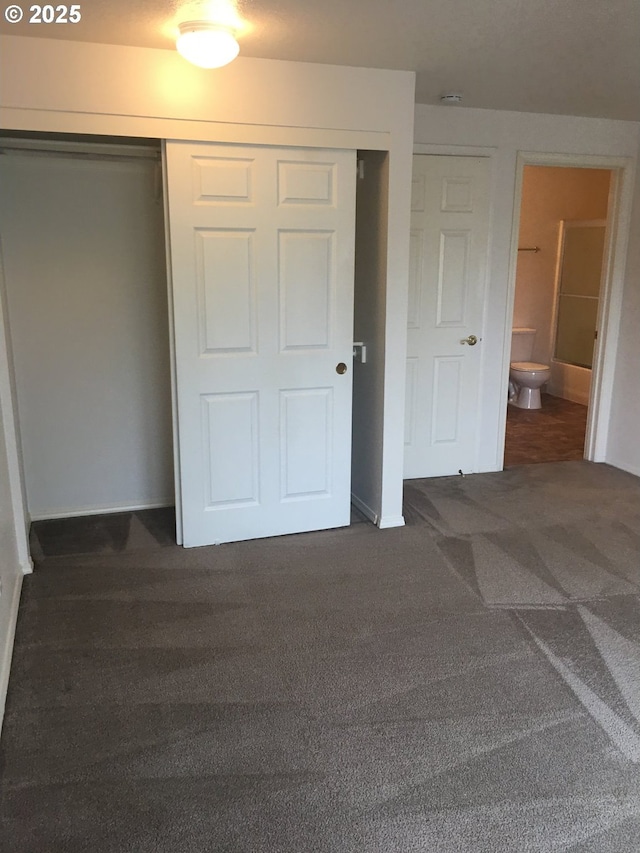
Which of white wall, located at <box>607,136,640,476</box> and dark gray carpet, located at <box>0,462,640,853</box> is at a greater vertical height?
white wall, located at <box>607,136,640,476</box>

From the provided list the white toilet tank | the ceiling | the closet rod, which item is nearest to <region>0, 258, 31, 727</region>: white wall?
the closet rod

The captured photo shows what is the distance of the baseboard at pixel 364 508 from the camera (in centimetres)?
400

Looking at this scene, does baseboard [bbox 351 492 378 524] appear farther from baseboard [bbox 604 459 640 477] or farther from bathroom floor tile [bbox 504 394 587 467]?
baseboard [bbox 604 459 640 477]

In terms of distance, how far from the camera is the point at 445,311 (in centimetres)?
463

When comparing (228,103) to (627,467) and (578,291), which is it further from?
(578,291)

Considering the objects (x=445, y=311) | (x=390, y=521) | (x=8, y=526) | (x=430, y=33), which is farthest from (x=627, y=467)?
(x=8, y=526)

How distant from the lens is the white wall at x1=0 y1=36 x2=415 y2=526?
295cm

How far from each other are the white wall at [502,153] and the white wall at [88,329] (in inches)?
75.4

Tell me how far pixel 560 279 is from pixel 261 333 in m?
5.14

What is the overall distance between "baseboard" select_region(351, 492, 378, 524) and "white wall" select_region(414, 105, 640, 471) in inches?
45.4

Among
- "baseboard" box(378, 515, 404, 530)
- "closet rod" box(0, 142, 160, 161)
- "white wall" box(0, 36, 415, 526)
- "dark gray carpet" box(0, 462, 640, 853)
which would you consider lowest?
"dark gray carpet" box(0, 462, 640, 853)

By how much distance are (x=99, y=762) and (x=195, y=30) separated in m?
2.65

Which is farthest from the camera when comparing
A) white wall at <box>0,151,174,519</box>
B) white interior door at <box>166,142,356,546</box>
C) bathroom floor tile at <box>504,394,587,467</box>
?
bathroom floor tile at <box>504,394,587,467</box>

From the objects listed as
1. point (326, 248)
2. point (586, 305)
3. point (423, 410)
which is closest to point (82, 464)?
point (326, 248)
